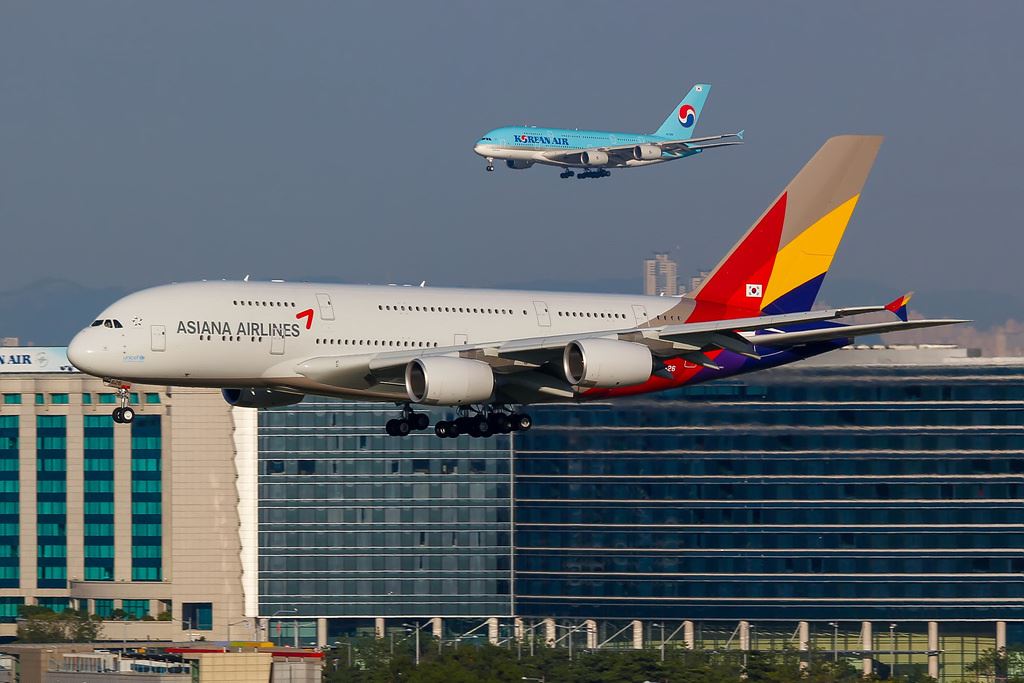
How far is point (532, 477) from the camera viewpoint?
403ft

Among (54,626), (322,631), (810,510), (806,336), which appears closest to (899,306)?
(806,336)

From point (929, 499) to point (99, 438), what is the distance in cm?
8452

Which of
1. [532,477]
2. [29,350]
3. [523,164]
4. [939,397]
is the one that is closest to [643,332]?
[939,397]

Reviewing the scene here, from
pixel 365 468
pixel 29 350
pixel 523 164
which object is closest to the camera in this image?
pixel 365 468

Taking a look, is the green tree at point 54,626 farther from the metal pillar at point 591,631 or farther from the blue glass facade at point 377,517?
the metal pillar at point 591,631

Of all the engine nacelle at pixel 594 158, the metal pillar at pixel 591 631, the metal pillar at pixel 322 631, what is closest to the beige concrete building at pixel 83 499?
A: the metal pillar at pixel 322 631

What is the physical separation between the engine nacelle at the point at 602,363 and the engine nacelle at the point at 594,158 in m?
106

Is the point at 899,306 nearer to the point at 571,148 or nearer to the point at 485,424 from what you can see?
the point at 485,424

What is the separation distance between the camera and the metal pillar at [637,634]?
120m

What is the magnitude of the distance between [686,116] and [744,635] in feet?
234

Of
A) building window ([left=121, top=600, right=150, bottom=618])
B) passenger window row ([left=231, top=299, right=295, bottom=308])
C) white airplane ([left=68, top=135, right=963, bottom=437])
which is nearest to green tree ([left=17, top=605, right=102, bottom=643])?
building window ([left=121, top=600, right=150, bottom=618])

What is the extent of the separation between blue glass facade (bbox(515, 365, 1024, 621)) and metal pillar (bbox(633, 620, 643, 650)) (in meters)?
1.14

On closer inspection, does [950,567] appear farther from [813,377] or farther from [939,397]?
[813,377]

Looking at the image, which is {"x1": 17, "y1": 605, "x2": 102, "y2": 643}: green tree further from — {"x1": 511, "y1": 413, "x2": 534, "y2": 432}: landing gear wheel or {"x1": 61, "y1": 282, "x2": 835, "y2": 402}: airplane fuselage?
{"x1": 61, "y1": 282, "x2": 835, "y2": 402}: airplane fuselage
